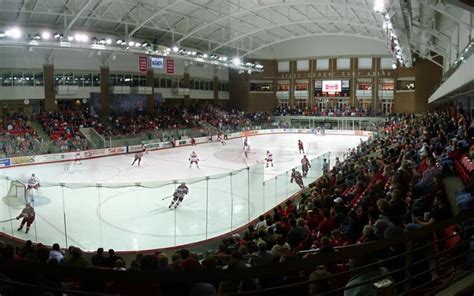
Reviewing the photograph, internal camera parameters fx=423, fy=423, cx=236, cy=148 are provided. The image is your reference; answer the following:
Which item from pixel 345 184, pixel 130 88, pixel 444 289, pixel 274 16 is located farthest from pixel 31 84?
pixel 444 289

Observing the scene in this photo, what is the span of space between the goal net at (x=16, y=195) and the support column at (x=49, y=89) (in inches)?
980

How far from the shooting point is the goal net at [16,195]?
14070 mm

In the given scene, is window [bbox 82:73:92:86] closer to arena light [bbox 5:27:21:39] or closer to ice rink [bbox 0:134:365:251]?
arena light [bbox 5:27:21:39]

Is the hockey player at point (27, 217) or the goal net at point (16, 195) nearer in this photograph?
the hockey player at point (27, 217)

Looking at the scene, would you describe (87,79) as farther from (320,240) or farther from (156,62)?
(320,240)

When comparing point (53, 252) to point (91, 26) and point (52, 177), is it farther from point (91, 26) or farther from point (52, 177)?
point (91, 26)

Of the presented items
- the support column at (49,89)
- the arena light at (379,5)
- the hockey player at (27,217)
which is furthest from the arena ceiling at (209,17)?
the hockey player at (27,217)

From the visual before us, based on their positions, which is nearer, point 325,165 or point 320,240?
point 320,240

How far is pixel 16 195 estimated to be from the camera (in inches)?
560

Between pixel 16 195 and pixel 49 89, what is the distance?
84.6ft

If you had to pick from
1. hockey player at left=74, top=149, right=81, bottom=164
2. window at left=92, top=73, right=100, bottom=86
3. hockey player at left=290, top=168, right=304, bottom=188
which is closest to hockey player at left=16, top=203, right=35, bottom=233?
hockey player at left=290, top=168, right=304, bottom=188

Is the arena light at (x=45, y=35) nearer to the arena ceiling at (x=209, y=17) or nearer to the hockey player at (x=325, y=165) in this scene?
the arena ceiling at (x=209, y=17)

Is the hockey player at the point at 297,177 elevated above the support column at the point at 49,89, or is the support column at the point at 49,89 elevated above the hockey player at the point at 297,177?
the support column at the point at 49,89

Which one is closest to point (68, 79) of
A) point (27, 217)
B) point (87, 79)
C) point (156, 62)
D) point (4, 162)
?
point (87, 79)
